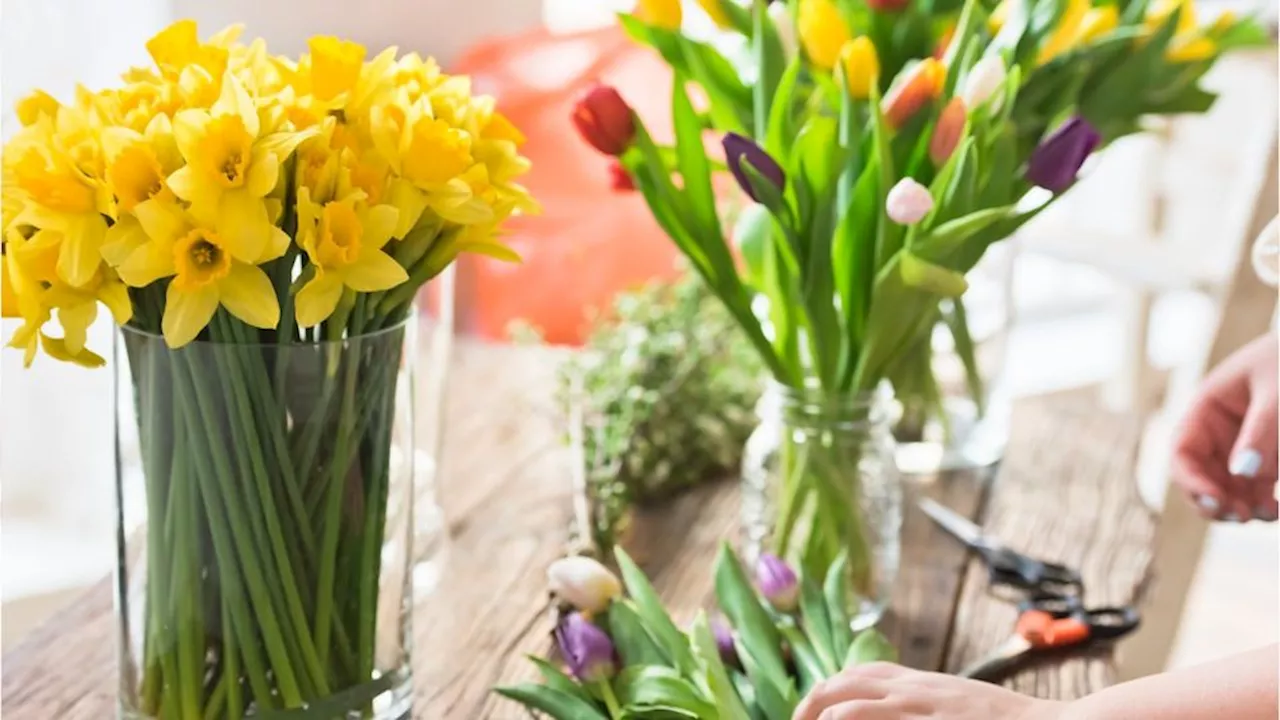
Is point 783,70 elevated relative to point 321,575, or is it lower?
elevated

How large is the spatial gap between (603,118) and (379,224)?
24 cm

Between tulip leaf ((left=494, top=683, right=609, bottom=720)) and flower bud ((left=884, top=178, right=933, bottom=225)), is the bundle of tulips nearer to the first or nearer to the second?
tulip leaf ((left=494, top=683, right=609, bottom=720))

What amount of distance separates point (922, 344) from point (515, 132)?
0.38 m

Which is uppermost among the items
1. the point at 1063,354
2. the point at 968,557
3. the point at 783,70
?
the point at 783,70

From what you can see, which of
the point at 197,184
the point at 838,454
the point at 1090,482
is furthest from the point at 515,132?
the point at 1090,482

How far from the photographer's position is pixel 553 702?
698 millimetres

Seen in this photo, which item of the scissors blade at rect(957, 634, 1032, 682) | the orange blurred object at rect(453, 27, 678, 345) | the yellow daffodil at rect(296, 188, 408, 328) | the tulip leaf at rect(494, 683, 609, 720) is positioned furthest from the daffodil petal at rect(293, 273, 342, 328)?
the orange blurred object at rect(453, 27, 678, 345)

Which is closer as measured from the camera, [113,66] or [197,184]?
[197,184]

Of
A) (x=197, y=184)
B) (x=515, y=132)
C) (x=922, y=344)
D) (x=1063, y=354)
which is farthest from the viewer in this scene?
(x=1063, y=354)

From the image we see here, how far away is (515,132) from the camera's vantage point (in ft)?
2.34

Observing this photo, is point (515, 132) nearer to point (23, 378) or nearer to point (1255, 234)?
point (23, 378)

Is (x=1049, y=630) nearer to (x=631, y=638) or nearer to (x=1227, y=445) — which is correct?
(x=1227, y=445)

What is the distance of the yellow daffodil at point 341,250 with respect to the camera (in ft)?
1.92

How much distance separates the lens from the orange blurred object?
6.10 feet
